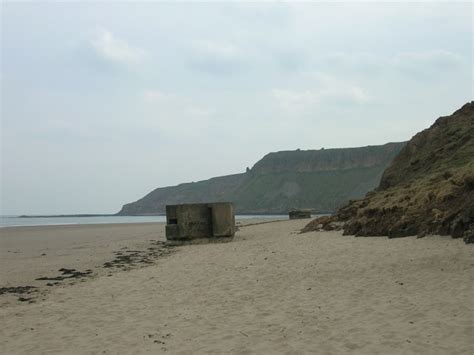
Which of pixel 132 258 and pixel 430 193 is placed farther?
pixel 132 258

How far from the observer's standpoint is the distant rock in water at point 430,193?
11.8 m

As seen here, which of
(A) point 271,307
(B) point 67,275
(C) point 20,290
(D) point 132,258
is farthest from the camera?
(D) point 132,258

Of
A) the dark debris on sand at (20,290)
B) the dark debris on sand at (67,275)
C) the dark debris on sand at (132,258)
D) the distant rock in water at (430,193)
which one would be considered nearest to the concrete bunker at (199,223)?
the dark debris on sand at (132,258)

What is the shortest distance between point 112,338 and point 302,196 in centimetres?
11018

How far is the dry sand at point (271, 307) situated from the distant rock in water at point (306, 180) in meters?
90.3

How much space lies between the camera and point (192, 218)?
1908cm

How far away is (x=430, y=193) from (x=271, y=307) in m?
8.59

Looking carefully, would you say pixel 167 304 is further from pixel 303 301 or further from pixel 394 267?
pixel 394 267

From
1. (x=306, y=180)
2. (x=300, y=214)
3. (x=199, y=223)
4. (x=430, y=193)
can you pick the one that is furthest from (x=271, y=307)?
(x=306, y=180)

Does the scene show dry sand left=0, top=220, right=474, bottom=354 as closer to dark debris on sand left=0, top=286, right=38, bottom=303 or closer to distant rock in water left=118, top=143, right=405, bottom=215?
dark debris on sand left=0, top=286, right=38, bottom=303

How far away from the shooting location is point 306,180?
119 m

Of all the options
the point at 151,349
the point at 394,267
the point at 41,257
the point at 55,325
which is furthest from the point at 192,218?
the point at 151,349

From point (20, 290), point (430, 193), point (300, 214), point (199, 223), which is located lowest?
point (20, 290)

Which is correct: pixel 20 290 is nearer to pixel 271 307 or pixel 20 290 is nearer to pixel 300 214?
pixel 271 307
